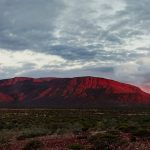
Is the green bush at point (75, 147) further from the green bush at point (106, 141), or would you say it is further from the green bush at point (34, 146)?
the green bush at point (34, 146)

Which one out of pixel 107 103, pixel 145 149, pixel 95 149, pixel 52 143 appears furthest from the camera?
pixel 107 103

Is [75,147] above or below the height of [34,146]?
above

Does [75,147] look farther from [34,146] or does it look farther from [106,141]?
[34,146]

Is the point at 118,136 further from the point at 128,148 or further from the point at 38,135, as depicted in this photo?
the point at 38,135

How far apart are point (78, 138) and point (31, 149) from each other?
3.07 meters

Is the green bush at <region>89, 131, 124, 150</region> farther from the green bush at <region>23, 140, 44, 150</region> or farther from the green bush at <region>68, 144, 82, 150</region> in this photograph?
the green bush at <region>23, 140, 44, 150</region>

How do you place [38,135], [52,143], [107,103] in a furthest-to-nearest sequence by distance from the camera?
[107,103], [38,135], [52,143]

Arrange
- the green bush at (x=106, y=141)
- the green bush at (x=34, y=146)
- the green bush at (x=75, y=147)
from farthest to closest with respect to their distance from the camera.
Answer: the green bush at (x=34, y=146) → the green bush at (x=75, y=147) → the green bush at (x=106, y=141)

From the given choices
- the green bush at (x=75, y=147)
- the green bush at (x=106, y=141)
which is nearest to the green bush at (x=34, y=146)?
the green bush at (x=75, y=147)

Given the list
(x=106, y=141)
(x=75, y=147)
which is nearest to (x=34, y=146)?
(x=75, y=147)

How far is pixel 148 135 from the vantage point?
20.6 metres

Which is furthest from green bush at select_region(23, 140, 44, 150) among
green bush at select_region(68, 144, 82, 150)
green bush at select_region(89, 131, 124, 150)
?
green bush at select_region(89, 131, 124, 150)

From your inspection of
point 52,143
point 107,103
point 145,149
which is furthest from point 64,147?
point 107,103

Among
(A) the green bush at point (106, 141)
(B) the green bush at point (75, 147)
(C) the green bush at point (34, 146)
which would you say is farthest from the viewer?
(C) the green bush at point (34, 146)
